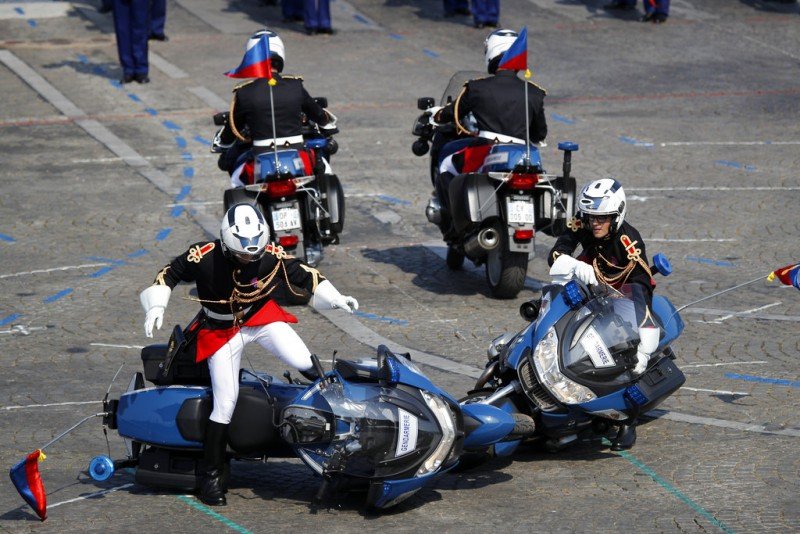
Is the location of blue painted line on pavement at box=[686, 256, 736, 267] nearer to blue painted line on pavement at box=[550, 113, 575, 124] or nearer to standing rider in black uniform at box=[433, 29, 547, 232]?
standing rider in black uniform at box=[433, 29, 547, 232]

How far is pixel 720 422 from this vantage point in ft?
29.6

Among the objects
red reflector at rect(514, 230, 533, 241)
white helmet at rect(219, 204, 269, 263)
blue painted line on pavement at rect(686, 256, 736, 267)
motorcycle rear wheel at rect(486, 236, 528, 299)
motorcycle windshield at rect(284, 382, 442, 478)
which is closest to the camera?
motorcycle windshield at rect(284, 382, 442, 478)

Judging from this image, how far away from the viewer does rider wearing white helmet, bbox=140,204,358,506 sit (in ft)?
25.8

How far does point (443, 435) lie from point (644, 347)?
1.43m

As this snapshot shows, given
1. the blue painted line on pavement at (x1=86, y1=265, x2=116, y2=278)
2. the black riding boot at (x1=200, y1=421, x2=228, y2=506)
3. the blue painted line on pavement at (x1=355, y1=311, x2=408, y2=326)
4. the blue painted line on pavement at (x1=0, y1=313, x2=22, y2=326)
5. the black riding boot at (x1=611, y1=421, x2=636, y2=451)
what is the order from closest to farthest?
the black riding boot at (x1=200, y1=421, x2=228, y2=506) → the black riding boot at (x1=611, y1=421, x2=636, y2=451) → the blue painted line on pavement at (x1=0, y1=313, x2=22, y2=326) → the blue painted line on pavement at (x1=355, y1=311, x2=408, y2=326) → the blue painted line on pavement at (x1=86, y1=265, x2=116, y2=278)

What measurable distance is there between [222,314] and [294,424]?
86 centimetres

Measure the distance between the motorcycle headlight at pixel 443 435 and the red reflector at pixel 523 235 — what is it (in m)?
4.31

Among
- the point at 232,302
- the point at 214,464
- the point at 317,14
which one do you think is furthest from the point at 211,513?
the point at 317,14

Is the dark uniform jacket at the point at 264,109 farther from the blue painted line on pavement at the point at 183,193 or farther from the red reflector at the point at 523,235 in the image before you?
the blue painted line on pavement at the point at 183,193

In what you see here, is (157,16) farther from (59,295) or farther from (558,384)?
(558,384)

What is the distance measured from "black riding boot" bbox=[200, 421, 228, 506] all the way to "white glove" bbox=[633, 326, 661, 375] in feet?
7.95

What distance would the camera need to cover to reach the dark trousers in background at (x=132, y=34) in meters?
20.1

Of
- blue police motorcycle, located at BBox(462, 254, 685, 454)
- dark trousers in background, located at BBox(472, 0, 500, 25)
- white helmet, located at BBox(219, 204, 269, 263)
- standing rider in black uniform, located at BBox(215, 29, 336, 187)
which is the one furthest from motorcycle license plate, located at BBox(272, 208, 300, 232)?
dark trousers in background, located at BBox(472, 0, 500, 25)

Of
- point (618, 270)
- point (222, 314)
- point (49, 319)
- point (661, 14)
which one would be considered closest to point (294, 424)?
point (222, 314)
